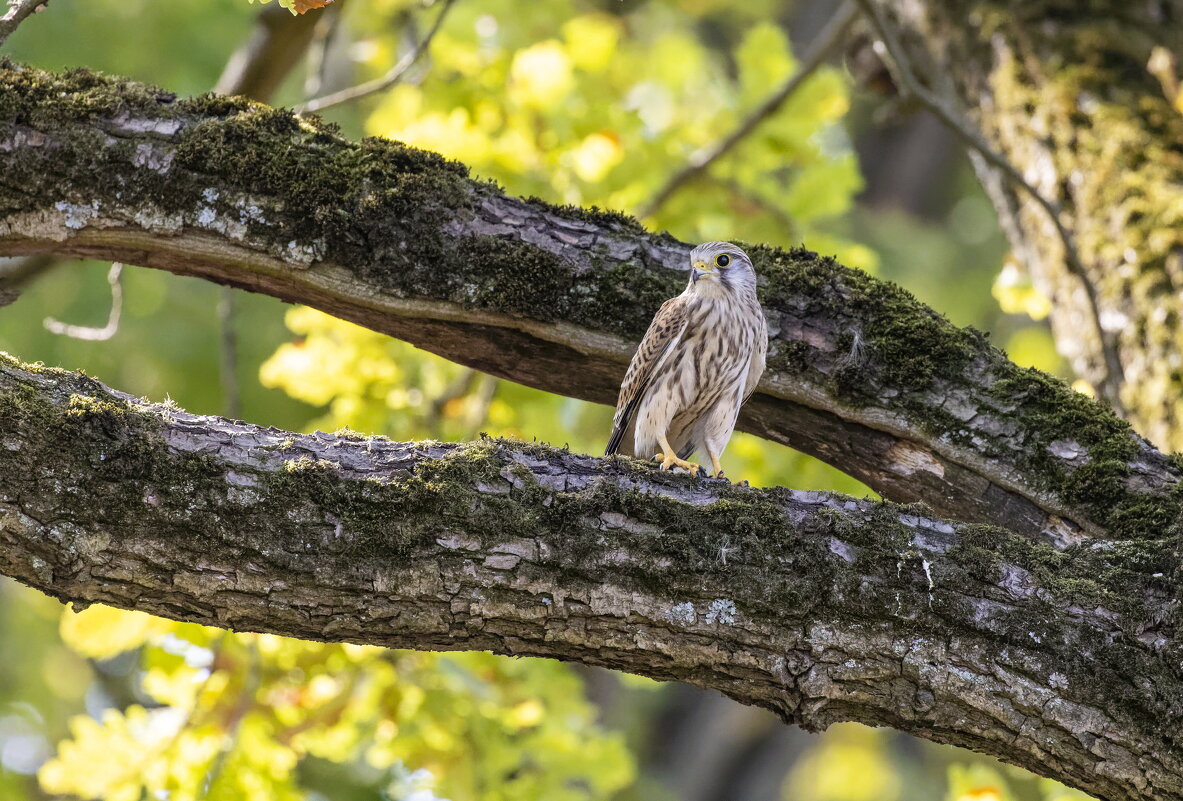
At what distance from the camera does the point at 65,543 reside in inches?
95.0

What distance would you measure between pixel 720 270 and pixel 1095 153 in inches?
66.5

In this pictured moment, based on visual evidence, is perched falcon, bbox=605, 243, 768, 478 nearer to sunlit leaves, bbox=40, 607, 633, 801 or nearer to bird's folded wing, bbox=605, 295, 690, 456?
bird's folded wing, bbox=605, 295, 690, 456

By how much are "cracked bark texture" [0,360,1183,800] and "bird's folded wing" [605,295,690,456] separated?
902mm

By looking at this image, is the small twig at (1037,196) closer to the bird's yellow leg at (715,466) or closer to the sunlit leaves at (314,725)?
the bird's yellow leg at (715,466)

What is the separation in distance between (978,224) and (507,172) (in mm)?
8818

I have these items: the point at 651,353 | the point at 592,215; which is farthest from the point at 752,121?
the point at 592,215

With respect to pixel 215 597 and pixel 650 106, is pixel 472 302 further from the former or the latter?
pixel 650 106

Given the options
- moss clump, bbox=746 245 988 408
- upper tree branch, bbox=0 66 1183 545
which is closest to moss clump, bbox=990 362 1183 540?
upper tree branch, bbox=0 66 1183 545

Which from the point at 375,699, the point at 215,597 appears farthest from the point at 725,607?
the point at 375,699

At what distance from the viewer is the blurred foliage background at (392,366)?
5.14 meters

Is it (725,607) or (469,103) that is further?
(469,103)

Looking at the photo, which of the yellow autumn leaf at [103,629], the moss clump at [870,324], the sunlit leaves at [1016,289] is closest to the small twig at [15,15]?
the moss clump at [870,324]

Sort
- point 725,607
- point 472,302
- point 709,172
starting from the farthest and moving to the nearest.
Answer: point 709,172 < point 472,302 < point 725,607

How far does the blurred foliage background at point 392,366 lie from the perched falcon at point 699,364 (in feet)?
4.44
